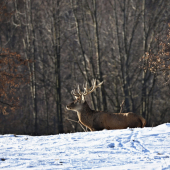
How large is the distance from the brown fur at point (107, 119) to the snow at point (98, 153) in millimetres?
1899

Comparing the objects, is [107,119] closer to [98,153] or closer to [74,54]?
[98,153]

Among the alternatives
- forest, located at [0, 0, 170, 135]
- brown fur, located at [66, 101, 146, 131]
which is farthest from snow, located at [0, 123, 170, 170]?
forest, located at [0, 0, 170, 135]

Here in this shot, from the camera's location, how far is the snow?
3835 millimetres

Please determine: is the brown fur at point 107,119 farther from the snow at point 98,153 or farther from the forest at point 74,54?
the forest at point 74,54

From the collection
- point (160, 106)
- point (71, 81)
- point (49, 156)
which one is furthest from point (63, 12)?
point (49, 156)

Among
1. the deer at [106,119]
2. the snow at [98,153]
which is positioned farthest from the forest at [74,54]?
the snow at [98,153]

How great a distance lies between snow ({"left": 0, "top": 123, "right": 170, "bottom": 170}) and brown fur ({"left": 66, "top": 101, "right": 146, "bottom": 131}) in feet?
6.23

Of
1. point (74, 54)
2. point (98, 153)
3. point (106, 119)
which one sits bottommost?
point (106, 119)

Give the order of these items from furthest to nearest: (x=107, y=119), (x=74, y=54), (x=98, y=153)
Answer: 1. (x=74, y=54)
2. (x=107, y=119)
3. (x=98, y=153)

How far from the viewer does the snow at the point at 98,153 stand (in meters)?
3.83

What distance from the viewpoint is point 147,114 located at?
699 inches

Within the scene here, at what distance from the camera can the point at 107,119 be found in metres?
8.45

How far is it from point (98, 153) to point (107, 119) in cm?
389

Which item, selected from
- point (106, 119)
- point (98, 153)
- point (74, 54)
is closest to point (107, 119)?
point (106, 119)
